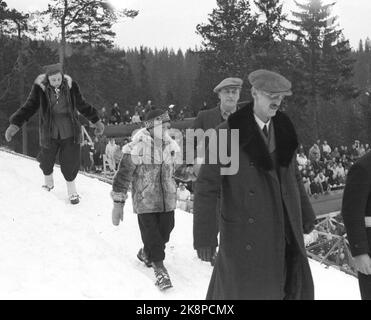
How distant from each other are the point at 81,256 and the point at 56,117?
2.45m

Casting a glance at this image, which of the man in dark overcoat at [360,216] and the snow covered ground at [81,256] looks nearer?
the man in dark overcoat at [360,216]

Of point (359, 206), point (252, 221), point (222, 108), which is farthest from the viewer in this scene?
point (222, 108)

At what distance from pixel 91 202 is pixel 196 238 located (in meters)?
4.45

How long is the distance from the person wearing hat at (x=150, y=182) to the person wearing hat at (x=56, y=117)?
2.18 metres

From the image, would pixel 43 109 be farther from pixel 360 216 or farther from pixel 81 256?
pixel 360 216

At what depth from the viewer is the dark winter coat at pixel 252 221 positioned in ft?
10.8

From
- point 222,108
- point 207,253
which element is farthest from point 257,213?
point 222,108

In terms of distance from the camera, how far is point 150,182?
17.1 ft

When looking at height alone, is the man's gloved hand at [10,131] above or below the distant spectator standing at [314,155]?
above

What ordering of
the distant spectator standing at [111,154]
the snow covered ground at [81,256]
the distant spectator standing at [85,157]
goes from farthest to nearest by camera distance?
the distant spectator standing at [85,157]
the distant spectator standing at [111,154]
the snow covered ground at [81,256]

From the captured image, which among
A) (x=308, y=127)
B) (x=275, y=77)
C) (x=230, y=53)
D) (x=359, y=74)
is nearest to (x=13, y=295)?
(x=275, y=77)

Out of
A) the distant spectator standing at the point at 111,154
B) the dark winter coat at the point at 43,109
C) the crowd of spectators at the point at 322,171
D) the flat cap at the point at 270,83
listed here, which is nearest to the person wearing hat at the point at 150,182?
the flat cap at the point at 270,83

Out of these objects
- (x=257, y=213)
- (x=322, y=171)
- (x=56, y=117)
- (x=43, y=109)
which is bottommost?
(x=322, y=171)

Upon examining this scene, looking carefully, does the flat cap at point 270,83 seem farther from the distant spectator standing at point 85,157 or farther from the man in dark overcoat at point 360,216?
the distant spectator standing at point 85,157
